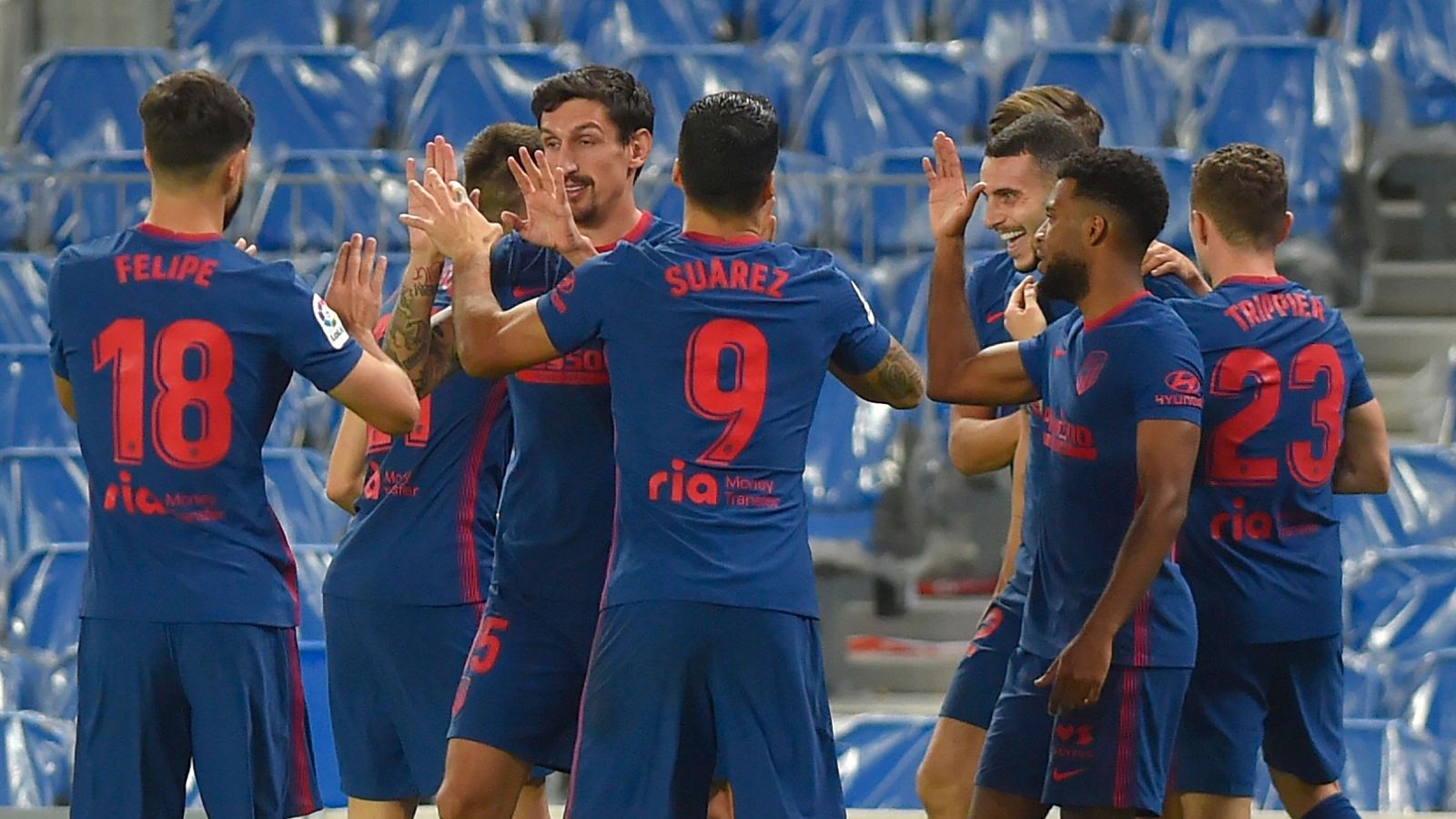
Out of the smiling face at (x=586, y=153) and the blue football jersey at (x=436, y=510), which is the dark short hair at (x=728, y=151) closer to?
the smiling face at (x=586, y=153)

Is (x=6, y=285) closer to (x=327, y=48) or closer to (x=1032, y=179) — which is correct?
(x=327, y=48)

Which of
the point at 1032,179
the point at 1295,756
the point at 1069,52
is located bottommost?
the point at 1295,756

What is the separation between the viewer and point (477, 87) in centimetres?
→ 895

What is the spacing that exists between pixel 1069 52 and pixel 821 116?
1032mm

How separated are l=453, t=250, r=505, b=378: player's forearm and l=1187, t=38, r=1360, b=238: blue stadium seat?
5.24 m

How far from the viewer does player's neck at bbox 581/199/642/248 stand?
13.8 ft

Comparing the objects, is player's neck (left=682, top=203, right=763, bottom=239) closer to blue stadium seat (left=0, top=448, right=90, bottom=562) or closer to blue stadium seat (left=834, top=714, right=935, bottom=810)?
blue stadium seat (left=834, top=714, right=935, bottom=810)

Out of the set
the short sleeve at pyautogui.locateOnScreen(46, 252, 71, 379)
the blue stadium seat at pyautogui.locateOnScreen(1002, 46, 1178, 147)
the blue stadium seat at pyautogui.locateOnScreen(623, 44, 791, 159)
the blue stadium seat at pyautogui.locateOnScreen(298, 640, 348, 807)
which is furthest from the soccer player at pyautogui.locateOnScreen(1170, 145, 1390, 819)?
the blue stadium seat at pyautogui.locateOnScreen(623, 44, 791, 159)

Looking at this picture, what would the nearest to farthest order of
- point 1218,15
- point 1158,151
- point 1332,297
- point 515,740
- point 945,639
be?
1. point 515,740
2. point 945,639
3. point 1158,151
4. point 1332,297
5. point 1218,15

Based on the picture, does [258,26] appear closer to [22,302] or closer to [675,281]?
[22,302]

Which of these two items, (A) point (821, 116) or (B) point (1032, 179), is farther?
(A) point (821, 116)

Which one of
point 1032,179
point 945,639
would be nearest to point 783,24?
point 945,639

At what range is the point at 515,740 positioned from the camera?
13.3ft

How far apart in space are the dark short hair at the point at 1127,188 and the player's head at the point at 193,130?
60.3 inches
